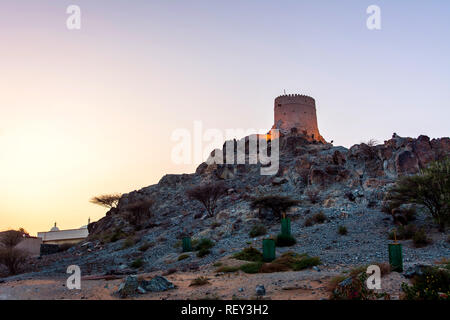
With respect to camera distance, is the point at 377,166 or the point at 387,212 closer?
the point at 387,212

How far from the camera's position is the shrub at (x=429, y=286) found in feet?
21.6

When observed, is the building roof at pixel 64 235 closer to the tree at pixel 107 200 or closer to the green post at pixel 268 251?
the tree at pixel 107 200

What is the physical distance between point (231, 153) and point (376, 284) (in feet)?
117

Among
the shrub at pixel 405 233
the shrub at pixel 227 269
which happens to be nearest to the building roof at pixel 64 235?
the shrub at pixel 227 269

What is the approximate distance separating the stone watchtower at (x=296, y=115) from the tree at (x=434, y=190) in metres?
30.2

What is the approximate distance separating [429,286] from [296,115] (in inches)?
1656

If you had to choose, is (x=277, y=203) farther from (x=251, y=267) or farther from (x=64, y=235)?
(x=64, y=235)

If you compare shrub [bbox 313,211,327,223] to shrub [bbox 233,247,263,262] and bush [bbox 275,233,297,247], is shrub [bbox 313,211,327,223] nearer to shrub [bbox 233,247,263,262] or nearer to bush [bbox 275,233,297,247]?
bush [bbox 275,233,297,247]

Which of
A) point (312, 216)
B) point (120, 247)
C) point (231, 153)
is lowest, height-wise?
point (120, 247)
